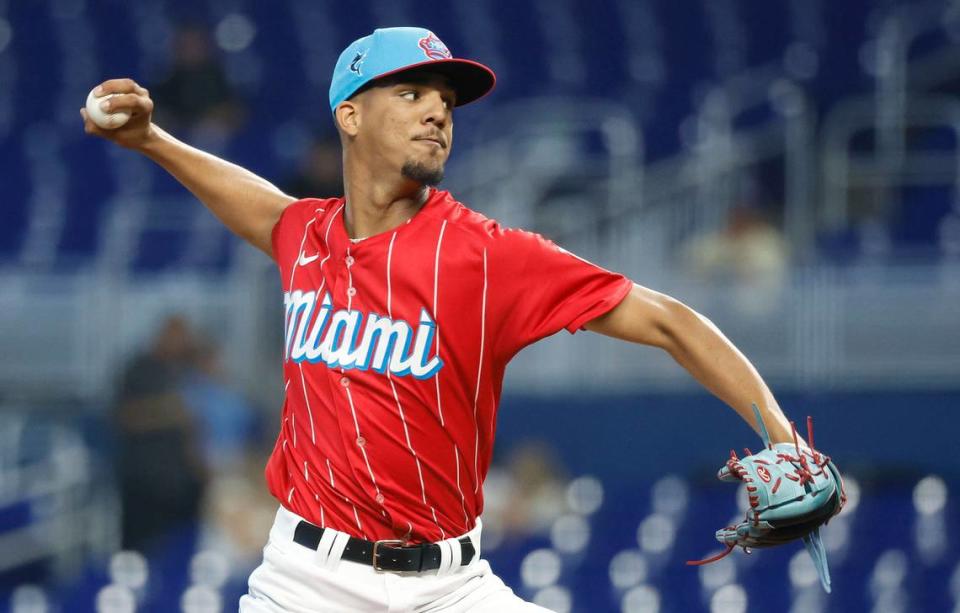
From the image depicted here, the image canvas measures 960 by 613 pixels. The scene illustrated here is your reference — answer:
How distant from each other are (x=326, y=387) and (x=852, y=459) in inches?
140

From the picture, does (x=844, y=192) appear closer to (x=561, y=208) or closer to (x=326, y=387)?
(x=561, y=208)

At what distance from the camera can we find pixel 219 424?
6023mm

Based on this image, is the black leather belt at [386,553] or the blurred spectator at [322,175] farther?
the blurred spectator at [322,175]

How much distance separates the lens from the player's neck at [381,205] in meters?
3.06

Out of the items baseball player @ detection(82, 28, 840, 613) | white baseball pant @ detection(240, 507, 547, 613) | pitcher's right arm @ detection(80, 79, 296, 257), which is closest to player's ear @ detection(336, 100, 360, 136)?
baseball player @ detection(82, 28, 840, 613)

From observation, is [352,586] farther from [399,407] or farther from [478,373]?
[478,373]

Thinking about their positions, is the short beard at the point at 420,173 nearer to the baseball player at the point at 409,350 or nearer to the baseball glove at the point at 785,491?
the baseball player at the point at 409,350

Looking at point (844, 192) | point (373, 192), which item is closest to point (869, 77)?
point (844, 192)

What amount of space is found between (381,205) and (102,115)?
24.4 inches

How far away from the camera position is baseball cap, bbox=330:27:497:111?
9.77 feet

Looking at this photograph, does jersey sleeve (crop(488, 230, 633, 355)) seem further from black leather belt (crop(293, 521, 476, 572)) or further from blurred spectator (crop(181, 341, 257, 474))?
blurred spectator (crop(181, 341, 257, 474))

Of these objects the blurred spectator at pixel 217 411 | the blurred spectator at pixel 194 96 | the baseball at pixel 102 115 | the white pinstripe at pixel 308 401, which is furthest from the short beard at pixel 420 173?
the blurred spectator at pixel 194 96

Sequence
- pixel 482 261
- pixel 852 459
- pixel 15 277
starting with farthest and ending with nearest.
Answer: pixel 15 277 → pixel 852 459 → pixel 482 261

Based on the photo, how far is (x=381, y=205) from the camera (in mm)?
3074
